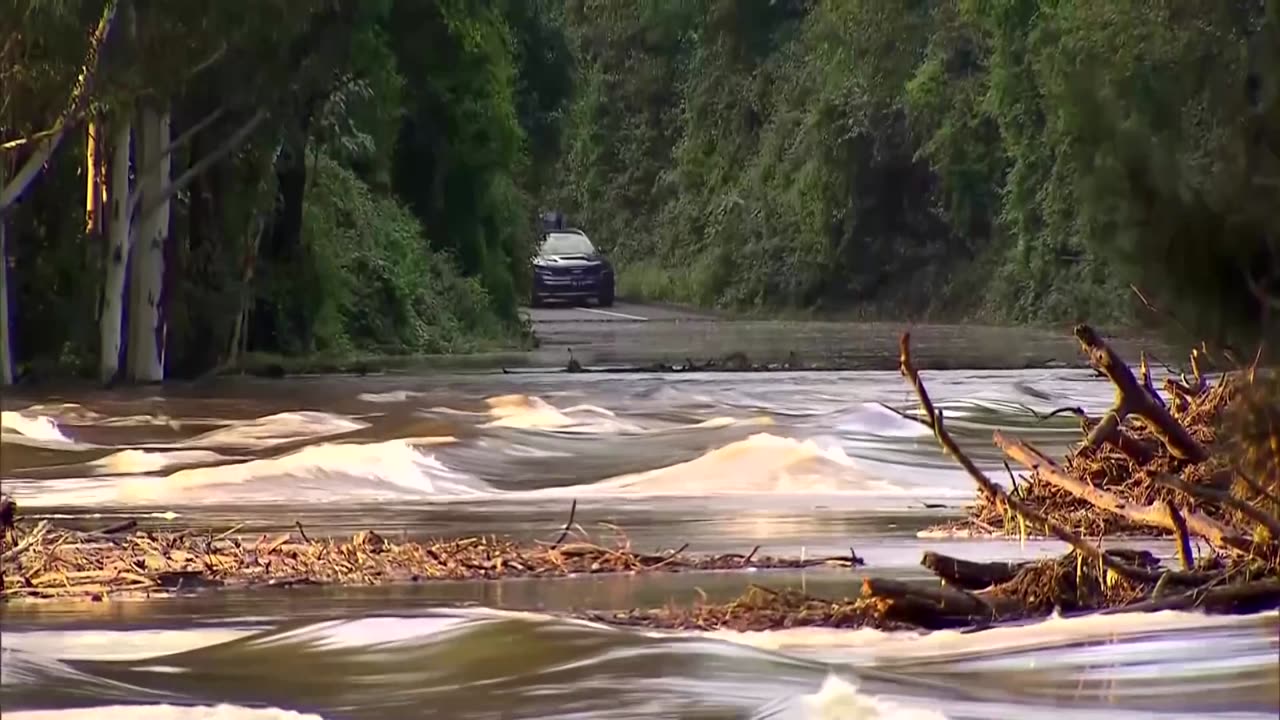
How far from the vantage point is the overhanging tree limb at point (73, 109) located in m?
14.9

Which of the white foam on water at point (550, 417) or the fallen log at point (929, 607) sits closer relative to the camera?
the fallen log at point (929, 607)

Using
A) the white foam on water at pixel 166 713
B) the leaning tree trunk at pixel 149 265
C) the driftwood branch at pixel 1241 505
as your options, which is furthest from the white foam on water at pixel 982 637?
the leaning tree trunk at pixel 149 265

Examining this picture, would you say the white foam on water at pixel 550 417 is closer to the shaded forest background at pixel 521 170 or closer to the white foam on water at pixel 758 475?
the white foam on water at pixel 758 475

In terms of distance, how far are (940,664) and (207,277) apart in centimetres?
1368

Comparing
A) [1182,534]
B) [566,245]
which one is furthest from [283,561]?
[566,245]

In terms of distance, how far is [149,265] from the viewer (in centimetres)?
1703

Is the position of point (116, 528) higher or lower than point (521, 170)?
lower

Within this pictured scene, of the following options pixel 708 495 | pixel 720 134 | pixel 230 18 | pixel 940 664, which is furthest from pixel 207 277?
pixel 720 134

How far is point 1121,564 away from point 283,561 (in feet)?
9.28

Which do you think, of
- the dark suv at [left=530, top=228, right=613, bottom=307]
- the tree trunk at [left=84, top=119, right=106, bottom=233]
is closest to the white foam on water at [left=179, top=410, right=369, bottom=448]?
the tree trunk at [left=84, top=119, right=106, bottom=233]

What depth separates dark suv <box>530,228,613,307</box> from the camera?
38.3 metres

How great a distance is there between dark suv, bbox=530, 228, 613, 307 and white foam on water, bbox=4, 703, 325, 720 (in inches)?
1291

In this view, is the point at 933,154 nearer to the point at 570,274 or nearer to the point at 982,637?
the point at 570,274

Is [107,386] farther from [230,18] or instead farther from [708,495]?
[708,495]
